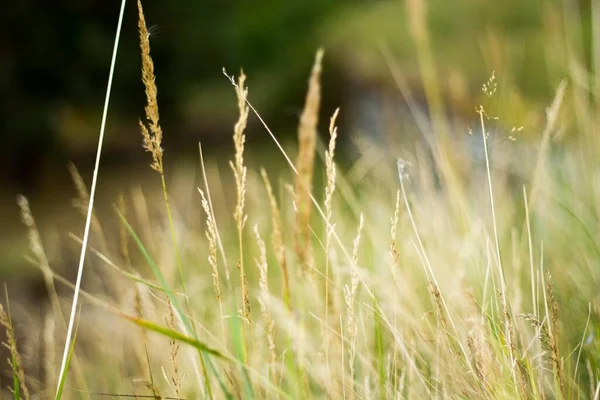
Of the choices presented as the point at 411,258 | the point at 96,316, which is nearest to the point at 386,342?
the point at 411,258

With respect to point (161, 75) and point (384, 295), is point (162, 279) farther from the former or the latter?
point (161, 75)

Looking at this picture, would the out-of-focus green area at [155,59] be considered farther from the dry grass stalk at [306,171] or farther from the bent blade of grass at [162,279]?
the bent blade of grass at [162,279]

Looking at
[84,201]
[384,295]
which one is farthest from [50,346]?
[384,295]

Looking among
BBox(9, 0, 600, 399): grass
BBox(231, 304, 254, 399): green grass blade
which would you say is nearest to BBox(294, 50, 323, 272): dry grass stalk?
BBox(9, 0, 600, 399): grass

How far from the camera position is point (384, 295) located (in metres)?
1.05

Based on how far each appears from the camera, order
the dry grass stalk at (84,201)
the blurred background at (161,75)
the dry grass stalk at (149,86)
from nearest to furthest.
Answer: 1. the dry grass stalk at (149,86)
2. the dry grass stalk at (84,201)
3. the blurred background at (161,75)

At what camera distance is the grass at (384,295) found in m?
0.75

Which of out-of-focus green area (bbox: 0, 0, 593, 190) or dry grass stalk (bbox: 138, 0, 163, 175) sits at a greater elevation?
dry grass stalk (bbox: 138, 0, 163, 175)

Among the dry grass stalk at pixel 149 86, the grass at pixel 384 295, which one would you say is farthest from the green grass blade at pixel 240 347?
the dry grass stalk at pixel 149 86

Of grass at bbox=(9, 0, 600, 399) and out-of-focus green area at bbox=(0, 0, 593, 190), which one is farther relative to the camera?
out-of-focus green area at bbox=(0, 0, 593, 190)

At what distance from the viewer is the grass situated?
0.75 metres

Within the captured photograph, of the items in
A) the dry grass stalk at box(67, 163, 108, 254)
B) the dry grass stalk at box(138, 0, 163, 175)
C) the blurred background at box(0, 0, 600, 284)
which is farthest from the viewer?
the blurred background at box(0, 0, 600, 284)

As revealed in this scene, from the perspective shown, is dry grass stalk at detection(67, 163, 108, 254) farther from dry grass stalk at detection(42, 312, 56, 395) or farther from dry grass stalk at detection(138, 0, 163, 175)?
dry grass stalk at detection(138, 0, 163, 175)

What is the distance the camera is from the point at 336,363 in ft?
3.09
